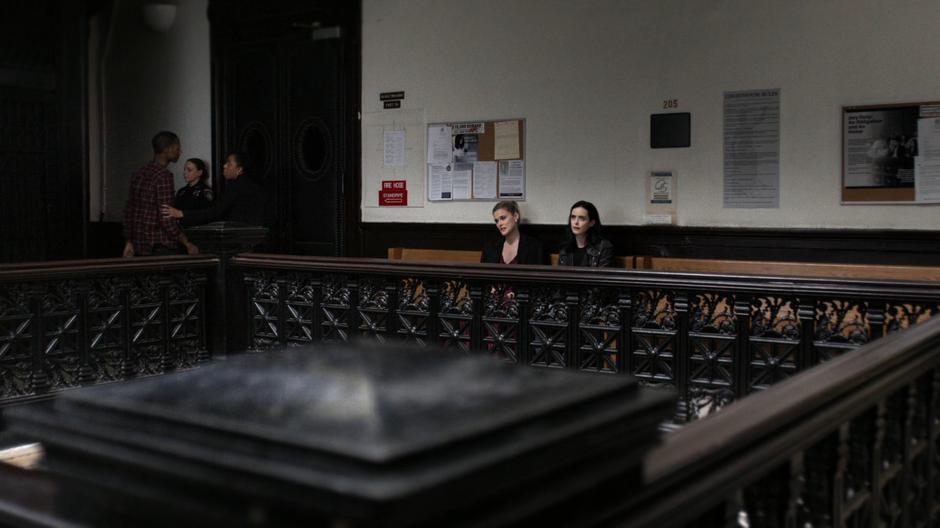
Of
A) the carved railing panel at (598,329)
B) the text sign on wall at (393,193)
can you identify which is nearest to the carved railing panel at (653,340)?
the carved railing panel at (598,329)

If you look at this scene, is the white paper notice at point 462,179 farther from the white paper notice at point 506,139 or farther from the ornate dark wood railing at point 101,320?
the ornate dark wood railing at point 101,320

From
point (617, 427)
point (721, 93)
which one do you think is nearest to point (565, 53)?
point (721, 93)

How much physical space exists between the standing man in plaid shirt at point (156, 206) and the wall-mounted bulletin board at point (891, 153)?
5.88 meters

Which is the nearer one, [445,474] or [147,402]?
[445,474]

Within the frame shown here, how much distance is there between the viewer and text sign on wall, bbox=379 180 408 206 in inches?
367

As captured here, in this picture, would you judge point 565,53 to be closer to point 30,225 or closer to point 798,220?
point 798,220

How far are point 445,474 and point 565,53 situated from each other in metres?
7.87

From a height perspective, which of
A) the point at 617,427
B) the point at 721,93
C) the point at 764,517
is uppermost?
the point at 721,93

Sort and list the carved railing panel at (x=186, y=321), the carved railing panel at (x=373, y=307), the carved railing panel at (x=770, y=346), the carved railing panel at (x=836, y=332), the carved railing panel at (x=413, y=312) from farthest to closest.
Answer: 1. the carved railing panel at (x=186, y=321)
2. the carved railing panel at (x=373, y=307)
3. the carved railing panel at (x=413, y=312)
4. the carved railing panel at (x=770, y=346)
5. the carved railing panel at (x=836, y=332)

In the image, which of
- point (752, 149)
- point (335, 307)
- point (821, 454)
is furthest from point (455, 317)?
point (821, 454)

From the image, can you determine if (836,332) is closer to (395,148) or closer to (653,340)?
(653,340)

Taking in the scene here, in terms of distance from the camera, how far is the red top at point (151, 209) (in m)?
9.61

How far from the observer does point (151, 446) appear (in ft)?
2.98

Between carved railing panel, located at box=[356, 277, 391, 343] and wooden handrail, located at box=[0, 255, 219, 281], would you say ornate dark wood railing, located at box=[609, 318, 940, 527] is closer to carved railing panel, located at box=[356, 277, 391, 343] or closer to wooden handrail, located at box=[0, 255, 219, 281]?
carved railing panel, located at box=[356, 277, 391, 343]
